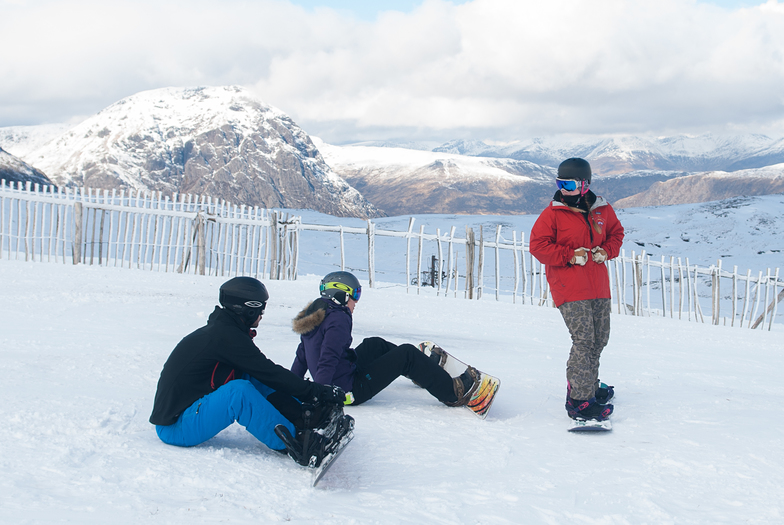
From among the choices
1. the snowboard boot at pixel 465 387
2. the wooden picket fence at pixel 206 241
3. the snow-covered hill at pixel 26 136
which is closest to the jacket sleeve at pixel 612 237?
the snowboard boot at pixel 465 387

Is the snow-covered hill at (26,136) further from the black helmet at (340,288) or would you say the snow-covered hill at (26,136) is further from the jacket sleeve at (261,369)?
the jacket sleeve at (261,369)

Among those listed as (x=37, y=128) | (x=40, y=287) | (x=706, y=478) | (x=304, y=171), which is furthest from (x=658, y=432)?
(x=37, y=128)

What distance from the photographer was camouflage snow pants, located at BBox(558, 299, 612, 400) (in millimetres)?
3619

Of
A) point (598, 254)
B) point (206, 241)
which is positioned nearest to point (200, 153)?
point (206, 241)

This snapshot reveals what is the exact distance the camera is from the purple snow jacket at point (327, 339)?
364 centimetres

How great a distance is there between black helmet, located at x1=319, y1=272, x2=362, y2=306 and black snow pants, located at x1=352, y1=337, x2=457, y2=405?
482 mm

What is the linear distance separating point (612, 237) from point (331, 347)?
6.35 ft

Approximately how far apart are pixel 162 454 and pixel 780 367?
6.78 meters

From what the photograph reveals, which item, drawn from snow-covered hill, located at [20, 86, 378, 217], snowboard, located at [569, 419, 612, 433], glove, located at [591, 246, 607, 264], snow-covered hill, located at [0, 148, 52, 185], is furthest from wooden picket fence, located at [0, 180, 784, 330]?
snow-covered hill, located at [20, 86, 378, 217]

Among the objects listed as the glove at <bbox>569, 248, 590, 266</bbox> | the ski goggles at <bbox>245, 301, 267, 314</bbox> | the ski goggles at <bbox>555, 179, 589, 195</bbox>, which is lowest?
the ski goggles at <bbox>245, 301, 267, 314</bbox>

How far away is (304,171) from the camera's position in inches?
6427

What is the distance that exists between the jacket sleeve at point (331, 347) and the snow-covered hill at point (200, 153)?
12362cm

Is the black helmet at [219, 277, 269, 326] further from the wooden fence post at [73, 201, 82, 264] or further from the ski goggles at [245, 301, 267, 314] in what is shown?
the wooden fence post at [73, 201, 82, 264]

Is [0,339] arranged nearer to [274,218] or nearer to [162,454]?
[162,454]
